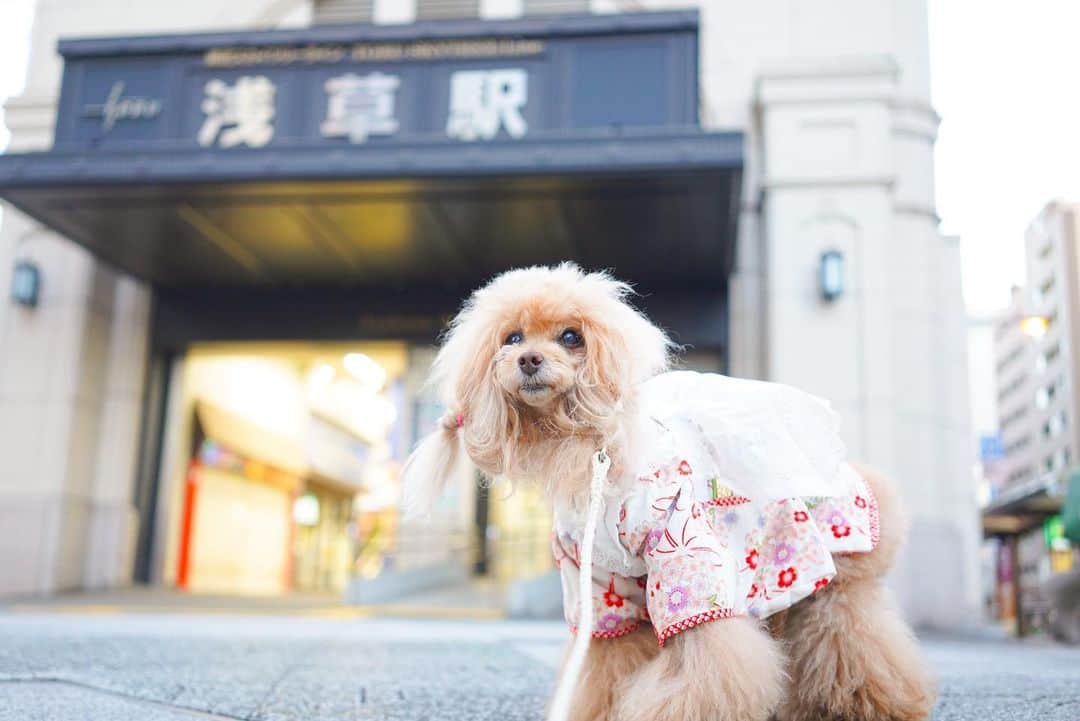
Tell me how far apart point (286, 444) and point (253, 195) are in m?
11.1

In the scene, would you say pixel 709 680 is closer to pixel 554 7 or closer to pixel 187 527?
pixel 554 7

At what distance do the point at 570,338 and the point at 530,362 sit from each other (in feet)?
0.53

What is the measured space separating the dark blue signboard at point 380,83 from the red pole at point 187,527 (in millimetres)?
5787

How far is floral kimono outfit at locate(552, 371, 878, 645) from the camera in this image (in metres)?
2.37

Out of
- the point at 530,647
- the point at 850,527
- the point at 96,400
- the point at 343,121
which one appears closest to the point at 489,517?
the point at 96,400

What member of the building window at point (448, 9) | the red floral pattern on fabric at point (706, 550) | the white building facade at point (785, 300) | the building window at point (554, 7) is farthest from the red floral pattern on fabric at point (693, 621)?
the building window at point (448, 9)

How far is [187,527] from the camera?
14305 mm

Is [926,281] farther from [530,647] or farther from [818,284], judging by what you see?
[530,647]

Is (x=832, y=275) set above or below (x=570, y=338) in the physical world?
above

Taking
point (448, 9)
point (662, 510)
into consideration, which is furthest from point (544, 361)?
point (448, 9)

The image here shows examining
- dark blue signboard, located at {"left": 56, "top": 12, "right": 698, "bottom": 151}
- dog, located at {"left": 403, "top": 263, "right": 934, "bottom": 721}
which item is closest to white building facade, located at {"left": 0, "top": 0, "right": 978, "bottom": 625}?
dark blue signboard, located at {"left": 56, "top": 12, "right": 698, "bottom": 151}

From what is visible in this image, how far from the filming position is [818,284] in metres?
10.3

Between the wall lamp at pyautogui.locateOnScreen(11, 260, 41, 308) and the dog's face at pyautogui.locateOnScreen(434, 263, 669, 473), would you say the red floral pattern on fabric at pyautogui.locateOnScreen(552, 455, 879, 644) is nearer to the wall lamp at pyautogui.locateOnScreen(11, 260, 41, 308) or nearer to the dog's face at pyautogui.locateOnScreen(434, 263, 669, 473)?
the dog's face at pyautogui.locateOnScreen(434, 263, 669, 473)

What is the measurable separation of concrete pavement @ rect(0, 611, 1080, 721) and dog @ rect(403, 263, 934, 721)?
1.39ft
